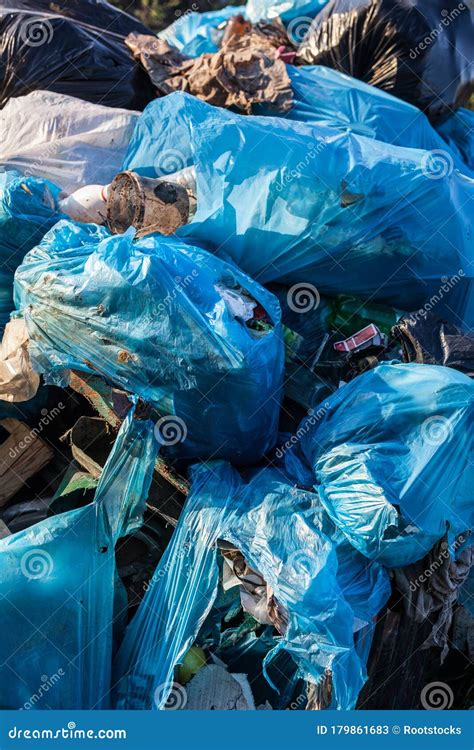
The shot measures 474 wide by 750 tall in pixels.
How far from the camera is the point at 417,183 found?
3773 mm

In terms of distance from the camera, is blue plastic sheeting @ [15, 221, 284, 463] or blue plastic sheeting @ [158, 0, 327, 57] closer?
blue plastic sheeting @ [15, 221, 284, 463]

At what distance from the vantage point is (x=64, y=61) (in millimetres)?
4805

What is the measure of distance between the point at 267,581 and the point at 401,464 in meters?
0.55

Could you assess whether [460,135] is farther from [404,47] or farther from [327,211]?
[327,211]

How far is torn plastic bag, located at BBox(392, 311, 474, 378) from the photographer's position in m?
3.49

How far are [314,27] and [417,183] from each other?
1667 millimetres

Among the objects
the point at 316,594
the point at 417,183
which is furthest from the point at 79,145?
the point at 316,594

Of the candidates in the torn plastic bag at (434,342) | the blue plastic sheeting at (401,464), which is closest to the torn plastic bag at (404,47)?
the torn plastic bag at (434,342)

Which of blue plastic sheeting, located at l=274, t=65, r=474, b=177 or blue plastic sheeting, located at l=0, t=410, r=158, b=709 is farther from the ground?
blue plastic sheeting, located at l=274, t=65, r=474, b=177

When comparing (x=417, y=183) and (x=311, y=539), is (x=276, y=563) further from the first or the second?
(x=417, y=183)

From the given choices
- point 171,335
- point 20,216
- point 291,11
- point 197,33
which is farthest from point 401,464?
point 197,33

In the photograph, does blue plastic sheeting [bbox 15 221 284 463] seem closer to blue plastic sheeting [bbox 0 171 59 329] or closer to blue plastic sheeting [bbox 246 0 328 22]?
blue plastic sheeting [bbox 0 171 59 329]

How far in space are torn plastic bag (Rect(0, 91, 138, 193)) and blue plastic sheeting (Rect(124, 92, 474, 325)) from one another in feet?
1.91

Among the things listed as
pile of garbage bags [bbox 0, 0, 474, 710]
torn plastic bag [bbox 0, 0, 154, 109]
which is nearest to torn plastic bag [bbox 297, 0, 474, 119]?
pile of garbage bags [bbox 0, 0, 474, 710]
